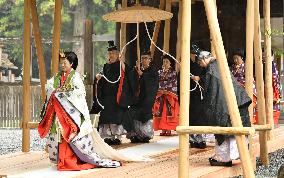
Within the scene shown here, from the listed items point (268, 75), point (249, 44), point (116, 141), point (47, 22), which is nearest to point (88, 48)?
point (116, 141)

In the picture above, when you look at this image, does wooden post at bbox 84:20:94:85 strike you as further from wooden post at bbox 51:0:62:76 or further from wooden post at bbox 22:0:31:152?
wooden post at bbox 51:0:62:76

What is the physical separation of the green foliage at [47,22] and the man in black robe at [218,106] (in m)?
17.5

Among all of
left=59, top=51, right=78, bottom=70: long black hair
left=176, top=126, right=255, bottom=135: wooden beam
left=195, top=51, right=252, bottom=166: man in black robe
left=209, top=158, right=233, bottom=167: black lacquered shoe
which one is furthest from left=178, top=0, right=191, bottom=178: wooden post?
left=59, top=51, right=78, bottom=70: long black hair

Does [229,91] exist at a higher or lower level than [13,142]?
higher

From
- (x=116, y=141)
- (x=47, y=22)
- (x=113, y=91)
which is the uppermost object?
(x=47, y=22)

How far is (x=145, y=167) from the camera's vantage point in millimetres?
6031

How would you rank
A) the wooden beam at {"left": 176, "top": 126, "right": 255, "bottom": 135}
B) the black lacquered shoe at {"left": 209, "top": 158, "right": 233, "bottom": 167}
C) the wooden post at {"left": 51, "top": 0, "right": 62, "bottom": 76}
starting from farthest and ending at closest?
the wooden post at {"left": 51, "top": 0, "right": 62, "bottom": 76}
the black lacquered shoe at {"left": 209, "top": 158, "right": 233, "bottom": 167}
the wooden beam at {"left": 176, "top": 126, "right": 255, "bottom": 135}

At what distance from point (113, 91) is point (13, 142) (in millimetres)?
6780

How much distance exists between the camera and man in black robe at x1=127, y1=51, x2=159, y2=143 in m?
8.51

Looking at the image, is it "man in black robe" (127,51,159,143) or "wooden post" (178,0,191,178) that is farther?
"man in black robe" (127,51,159,143)

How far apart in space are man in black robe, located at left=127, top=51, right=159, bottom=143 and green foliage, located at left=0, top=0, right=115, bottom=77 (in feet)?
48.7

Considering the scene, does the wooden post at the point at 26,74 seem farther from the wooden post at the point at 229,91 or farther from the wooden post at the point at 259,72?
the wooden post at the point at 229,91

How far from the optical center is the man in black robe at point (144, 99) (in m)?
8.51

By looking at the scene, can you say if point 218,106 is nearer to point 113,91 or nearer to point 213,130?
point 213,130
